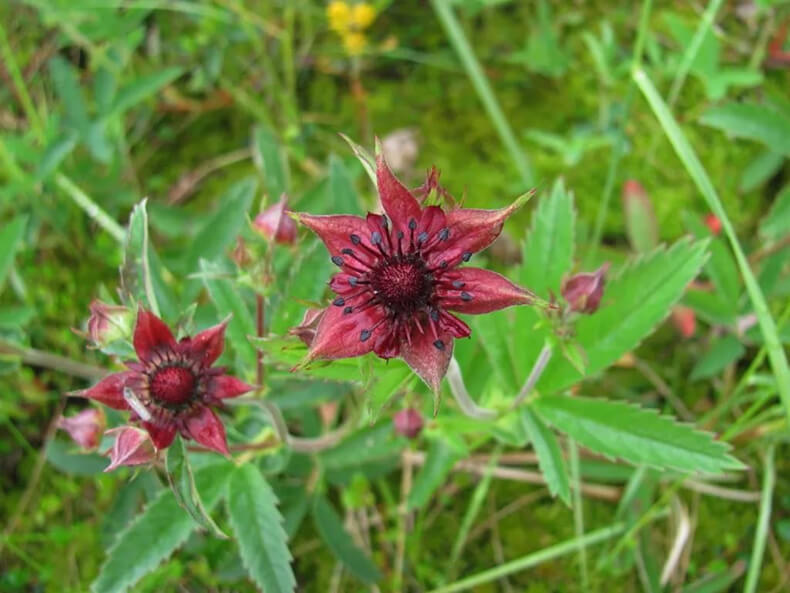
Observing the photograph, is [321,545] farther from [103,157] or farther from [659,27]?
[659,27]

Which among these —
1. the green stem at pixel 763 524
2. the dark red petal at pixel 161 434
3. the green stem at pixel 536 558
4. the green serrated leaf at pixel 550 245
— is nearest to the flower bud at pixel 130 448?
the dark red petal at pixel 161 434

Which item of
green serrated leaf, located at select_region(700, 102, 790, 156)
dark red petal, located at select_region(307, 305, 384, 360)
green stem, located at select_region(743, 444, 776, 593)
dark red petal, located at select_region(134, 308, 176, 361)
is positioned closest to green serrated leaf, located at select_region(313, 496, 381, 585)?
dark red petal, located at select_region(134, 308, 176, 361)

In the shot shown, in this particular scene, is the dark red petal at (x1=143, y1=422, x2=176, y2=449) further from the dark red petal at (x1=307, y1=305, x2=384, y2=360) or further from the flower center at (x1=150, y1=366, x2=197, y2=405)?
the dark red petal at (x1=307, y1=305, x2=384, y2=360)

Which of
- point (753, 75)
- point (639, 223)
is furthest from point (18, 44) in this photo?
point (753, 75)

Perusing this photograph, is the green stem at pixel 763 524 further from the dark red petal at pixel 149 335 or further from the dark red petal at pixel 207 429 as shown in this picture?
the dark red petal at pixel 149 335

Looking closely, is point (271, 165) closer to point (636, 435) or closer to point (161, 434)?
point (161, 434)

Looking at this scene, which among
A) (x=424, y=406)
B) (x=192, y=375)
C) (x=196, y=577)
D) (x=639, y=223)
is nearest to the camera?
(x=192, y=375)

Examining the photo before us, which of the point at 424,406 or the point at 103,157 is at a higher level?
the point at 103,157
